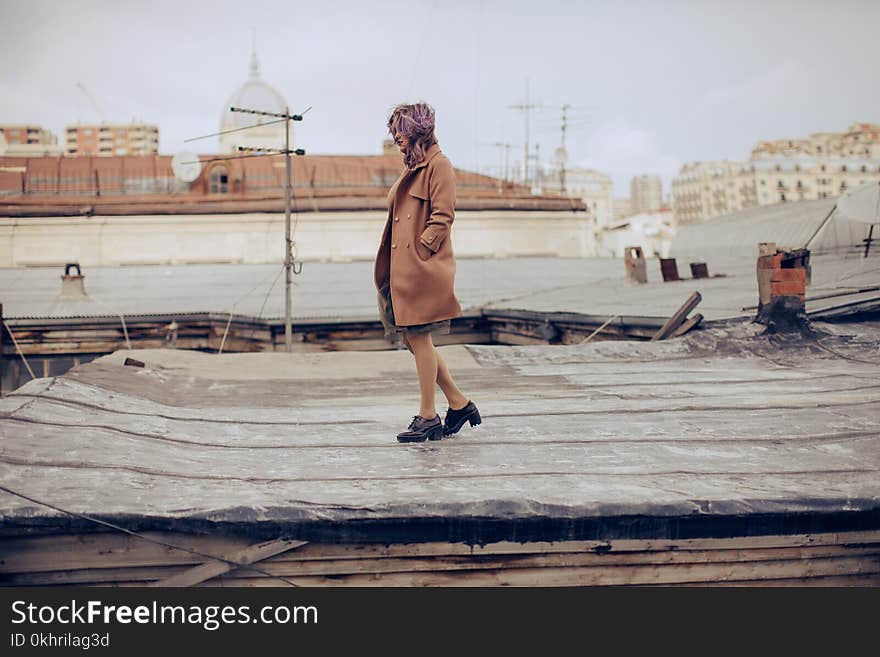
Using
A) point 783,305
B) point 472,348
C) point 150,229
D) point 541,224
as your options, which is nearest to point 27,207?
point 150,229

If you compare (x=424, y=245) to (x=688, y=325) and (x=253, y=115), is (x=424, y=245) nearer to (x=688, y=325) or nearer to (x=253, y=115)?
(x=688, y=325)

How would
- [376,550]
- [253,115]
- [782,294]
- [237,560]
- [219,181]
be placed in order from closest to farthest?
[237,560] < [376,550] < [782,294] < [219,181] < [253,115]

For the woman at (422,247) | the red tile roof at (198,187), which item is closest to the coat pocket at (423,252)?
the woman at (422,247)

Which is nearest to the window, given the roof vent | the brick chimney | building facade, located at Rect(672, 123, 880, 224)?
the roof vent

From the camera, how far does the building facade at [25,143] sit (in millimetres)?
37656

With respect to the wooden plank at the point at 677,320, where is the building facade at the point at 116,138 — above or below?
above

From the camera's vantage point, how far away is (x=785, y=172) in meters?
107

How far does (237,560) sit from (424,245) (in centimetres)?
175

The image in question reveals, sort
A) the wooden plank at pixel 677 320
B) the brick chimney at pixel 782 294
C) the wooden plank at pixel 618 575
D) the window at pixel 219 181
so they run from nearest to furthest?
1. the wooden plank at pixel 618 575
2. the brick chimney at pixel 782 294
3. the wooden plank at pixel 677 320
4. the window at pixel 219 181

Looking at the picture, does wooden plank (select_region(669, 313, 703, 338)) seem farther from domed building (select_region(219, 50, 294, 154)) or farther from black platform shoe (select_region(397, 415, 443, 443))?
domed building (select_region(219, 50, 294, 154))

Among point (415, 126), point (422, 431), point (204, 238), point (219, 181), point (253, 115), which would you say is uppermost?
point (253, 115)

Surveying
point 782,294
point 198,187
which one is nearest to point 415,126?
point 782,294

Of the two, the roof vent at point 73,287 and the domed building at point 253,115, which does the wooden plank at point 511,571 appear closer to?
the roof vent at point 73,287
